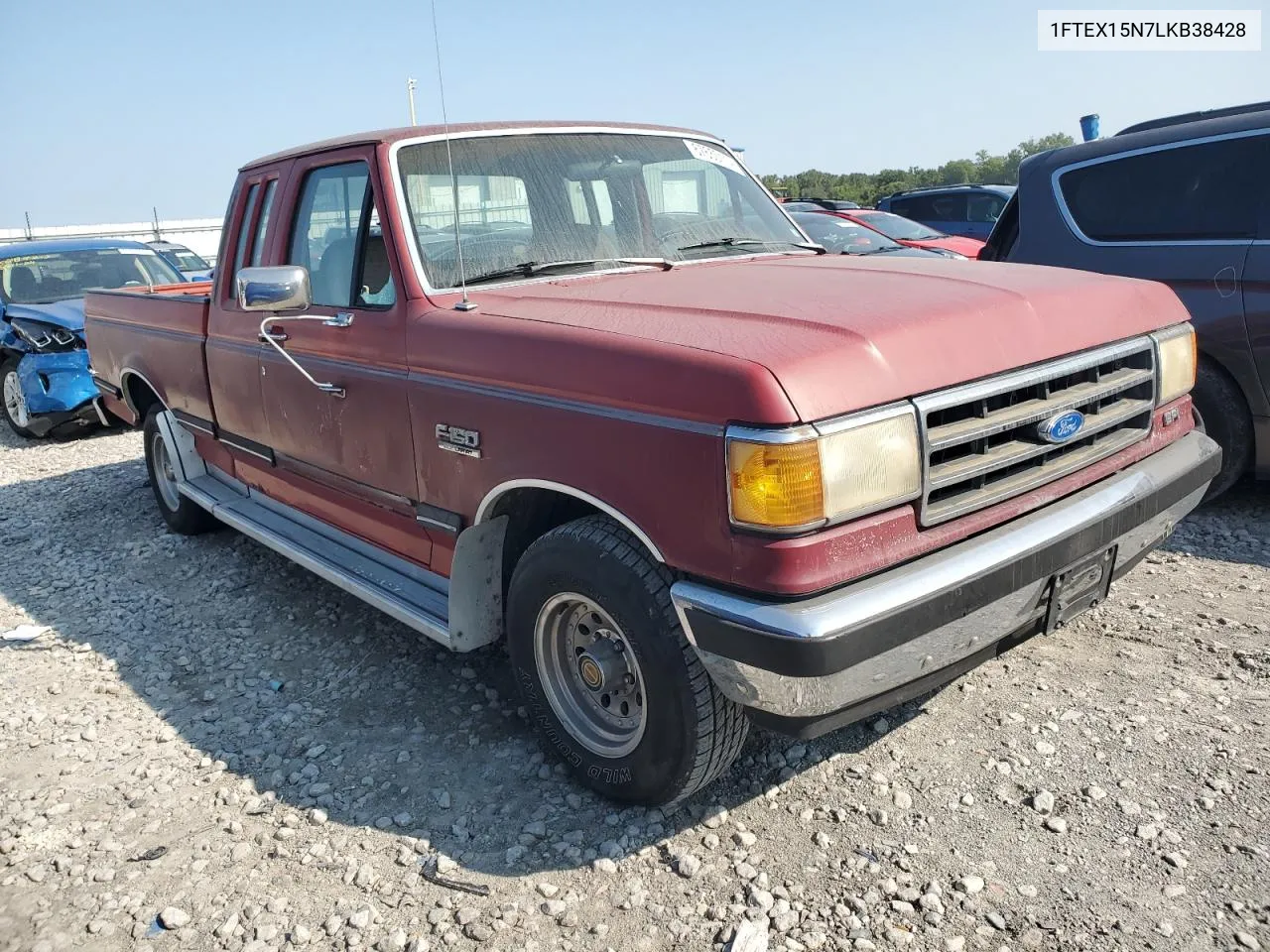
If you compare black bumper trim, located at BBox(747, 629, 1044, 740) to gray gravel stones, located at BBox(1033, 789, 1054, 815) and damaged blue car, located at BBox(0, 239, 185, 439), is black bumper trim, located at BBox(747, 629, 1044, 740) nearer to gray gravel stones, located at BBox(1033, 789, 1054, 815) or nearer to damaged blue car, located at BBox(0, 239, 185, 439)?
gray gravel stones, located at BBox(1033, 789, 1054, 815)

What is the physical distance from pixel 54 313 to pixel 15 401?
0.91m

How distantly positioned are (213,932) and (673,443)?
5.74 feet

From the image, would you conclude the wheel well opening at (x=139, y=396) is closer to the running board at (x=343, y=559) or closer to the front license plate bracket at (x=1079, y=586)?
the running board at (x=343, y=559)

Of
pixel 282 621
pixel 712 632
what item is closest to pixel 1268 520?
pixel 712 632

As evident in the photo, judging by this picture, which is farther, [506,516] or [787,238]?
[787,238]

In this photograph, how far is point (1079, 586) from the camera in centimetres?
272

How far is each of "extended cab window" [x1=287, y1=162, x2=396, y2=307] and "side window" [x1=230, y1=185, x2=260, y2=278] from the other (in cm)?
53

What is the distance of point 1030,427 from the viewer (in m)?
2.63

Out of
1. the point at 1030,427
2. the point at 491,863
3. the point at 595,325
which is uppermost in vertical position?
the point at 595,325

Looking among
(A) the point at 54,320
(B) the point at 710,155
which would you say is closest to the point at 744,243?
(B) the point at 710,155

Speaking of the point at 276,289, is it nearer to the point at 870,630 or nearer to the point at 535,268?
the point at 535,268

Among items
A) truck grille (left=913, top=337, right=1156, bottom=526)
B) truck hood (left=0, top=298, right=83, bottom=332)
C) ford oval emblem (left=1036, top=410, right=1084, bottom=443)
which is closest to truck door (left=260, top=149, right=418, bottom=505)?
truck grille (left=913, top=337, right=1156, bottom=526)

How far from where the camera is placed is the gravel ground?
2.44m

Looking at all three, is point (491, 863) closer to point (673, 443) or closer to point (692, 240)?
point (673, 443)
